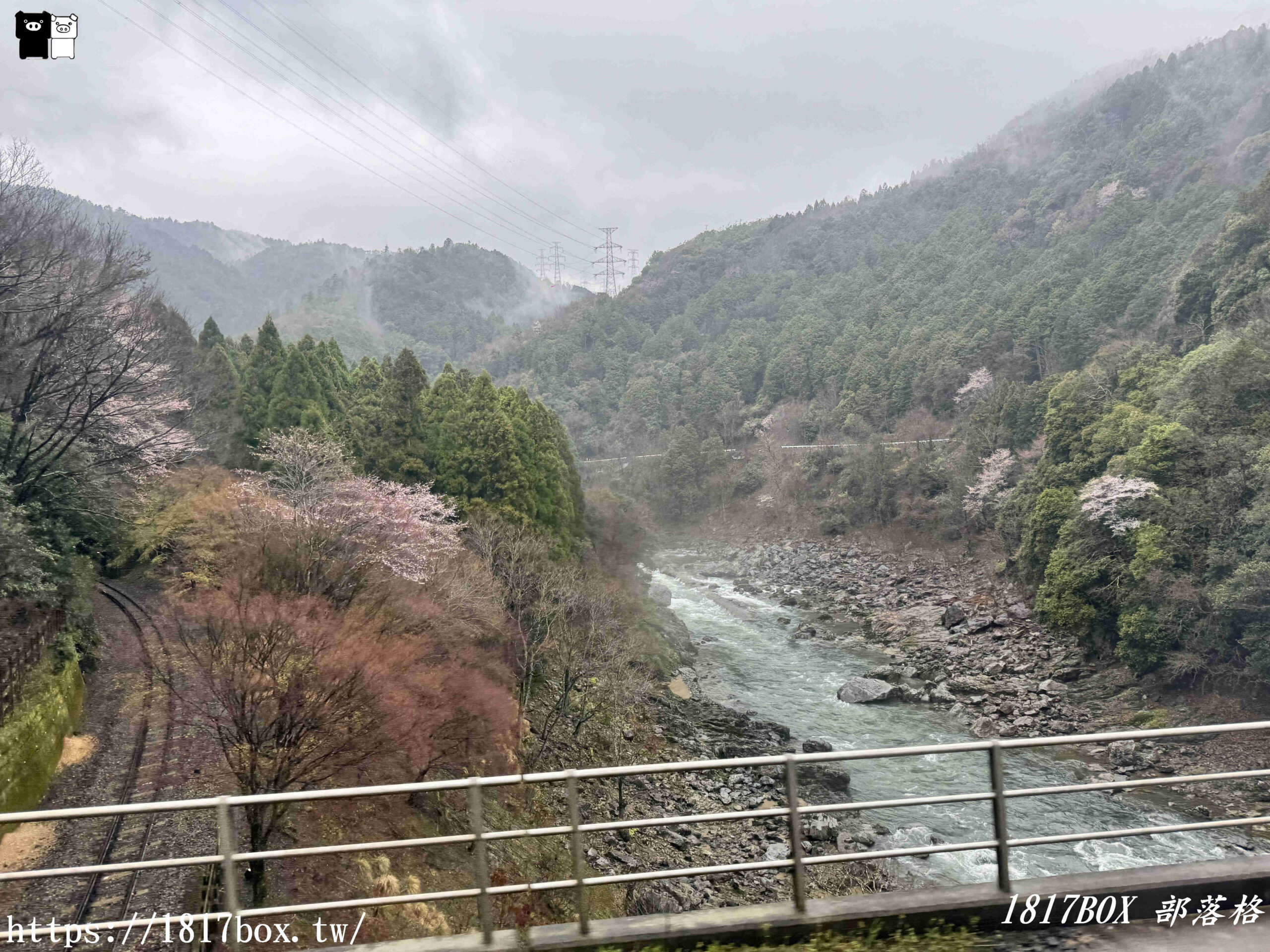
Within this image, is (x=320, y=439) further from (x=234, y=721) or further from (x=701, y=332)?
(x=701, y=332)

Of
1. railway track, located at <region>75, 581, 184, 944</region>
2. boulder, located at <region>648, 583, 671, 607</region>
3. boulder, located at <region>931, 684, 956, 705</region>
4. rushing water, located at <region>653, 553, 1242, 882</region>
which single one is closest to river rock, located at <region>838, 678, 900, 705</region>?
rushing water, located at <region>653, 553, 1242, 882</region>

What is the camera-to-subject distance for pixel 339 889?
27.9 feet

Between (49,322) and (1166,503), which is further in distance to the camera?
(1166,503)

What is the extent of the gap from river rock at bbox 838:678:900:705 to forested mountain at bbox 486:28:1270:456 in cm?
2934

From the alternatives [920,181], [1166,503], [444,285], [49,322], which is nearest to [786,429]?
[1166,503]

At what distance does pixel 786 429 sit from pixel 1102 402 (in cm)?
3767

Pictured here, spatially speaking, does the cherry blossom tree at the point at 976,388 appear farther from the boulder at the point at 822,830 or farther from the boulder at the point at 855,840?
the boulder at the point at 822,830

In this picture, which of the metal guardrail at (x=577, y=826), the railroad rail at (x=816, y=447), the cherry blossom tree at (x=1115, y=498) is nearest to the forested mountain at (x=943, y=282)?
the railroad rail at (x=816, y=447)

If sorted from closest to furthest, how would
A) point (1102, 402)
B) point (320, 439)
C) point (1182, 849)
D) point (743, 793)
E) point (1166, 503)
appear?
point (1182, 849) → point (743, 793) → point (1166, 503) → point (320, 439) → point (1102, 402)

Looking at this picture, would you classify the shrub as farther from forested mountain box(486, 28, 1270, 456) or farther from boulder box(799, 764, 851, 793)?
forested mountain box(486, 28, 1270, 456)

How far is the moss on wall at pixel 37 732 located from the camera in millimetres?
10555

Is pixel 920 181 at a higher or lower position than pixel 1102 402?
higher

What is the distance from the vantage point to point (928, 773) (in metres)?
16.9

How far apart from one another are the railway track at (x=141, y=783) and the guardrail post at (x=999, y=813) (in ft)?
24.2
